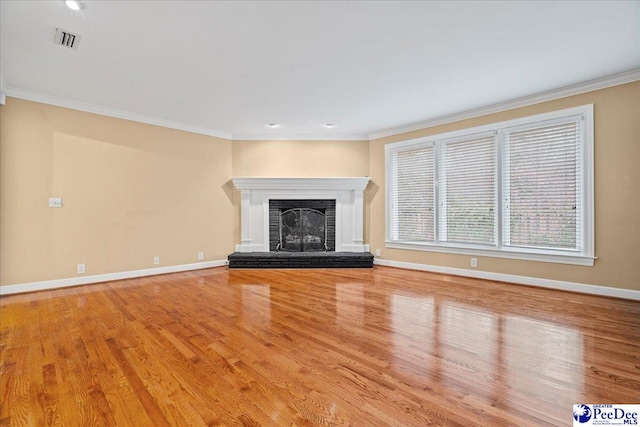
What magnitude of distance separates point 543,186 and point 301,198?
12.9 feet

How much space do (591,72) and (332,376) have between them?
14.2 ft

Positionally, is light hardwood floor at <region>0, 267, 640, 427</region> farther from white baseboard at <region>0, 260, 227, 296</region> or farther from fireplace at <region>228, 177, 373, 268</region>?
fireplace at <region>228, 177, 373, 268</region>

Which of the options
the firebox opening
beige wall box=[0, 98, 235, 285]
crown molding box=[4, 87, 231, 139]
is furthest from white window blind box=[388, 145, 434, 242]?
crown molding box=[4, 87, 231, 139]

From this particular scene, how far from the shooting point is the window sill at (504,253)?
3.71 meters

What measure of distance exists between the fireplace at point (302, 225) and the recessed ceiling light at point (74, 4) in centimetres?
404

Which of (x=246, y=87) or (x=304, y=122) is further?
(x=304, y=122)

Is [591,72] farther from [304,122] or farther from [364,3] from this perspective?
[304,122]

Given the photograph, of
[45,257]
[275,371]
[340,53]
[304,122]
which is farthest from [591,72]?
[45,257]

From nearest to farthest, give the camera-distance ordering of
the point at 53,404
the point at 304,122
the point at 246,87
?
1. the point at 53,404
2. the point at 246,87
3. the point at 304,122

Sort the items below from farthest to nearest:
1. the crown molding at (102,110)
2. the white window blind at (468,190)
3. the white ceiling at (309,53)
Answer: the white window blind at (468,190) < the crown molding at (102,110) < the white ceiling at (309,53)

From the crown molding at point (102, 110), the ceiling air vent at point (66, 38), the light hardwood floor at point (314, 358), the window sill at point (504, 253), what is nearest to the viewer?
the light hardwood floor at point (314, 358)

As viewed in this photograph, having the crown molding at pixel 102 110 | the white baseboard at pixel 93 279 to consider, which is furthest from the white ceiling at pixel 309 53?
the white baseboard at pixel 93 279

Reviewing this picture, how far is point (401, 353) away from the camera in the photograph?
2.14 meters

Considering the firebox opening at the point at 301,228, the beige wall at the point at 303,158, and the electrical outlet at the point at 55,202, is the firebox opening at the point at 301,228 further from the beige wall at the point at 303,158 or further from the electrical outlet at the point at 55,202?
the electrical outlet at the point at 55,202
